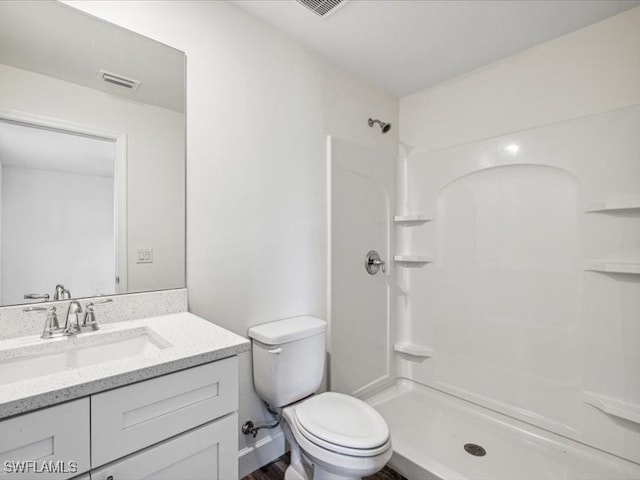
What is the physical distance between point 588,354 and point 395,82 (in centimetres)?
205

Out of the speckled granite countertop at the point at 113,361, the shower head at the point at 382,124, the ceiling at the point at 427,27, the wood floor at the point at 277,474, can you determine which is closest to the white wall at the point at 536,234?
the ceiling at the point at 427,27

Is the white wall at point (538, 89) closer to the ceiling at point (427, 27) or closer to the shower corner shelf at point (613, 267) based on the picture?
the ceiling at point (427, 27)

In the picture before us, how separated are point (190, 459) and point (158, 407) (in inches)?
7.8

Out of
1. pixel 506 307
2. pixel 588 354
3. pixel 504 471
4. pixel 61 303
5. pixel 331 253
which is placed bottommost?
pixel 504 471

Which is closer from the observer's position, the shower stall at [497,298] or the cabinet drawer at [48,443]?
the cabinet drawer at [48,443]

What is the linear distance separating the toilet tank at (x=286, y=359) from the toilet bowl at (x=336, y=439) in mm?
103

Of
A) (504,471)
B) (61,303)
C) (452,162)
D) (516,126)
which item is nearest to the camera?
(61,303)

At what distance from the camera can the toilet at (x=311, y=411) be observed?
1.24 metres

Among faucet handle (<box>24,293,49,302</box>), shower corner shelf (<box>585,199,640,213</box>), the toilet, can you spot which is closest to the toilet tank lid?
the toilet

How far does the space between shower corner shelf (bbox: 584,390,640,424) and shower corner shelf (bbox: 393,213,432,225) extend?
4.38ft

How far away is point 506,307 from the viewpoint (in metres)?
2.01

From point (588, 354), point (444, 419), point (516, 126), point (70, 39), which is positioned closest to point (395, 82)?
point (516, 126)

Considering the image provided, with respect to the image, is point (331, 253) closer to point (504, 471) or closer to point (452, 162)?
point (452, 162)

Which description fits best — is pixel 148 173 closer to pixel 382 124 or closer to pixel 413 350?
pixel 382 124
